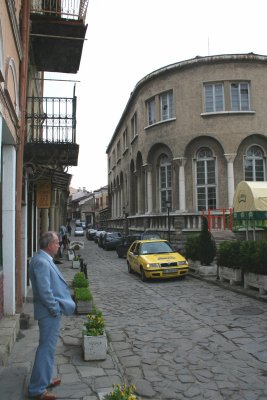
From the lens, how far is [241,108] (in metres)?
24.5

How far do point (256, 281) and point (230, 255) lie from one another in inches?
72.3

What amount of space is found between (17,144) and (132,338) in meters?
4.32

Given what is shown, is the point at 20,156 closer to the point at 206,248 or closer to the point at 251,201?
the point at 251,201

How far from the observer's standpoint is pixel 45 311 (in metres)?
4.50

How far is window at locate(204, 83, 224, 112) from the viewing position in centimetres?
2477

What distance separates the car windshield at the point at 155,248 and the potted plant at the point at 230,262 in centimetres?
249

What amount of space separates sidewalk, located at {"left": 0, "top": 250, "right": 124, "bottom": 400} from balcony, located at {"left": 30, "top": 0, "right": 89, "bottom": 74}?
713cm

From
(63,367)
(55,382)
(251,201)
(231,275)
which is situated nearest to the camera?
(55,382)

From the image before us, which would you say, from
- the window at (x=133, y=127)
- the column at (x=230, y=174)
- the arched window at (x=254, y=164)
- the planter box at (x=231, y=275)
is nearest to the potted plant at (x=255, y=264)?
the planter box at (x=231, y=275)

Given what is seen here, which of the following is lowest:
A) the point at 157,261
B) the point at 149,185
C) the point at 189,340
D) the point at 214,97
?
the point at 189,340

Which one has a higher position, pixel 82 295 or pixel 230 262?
pixel 230 262

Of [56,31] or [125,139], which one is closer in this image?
[56,31]

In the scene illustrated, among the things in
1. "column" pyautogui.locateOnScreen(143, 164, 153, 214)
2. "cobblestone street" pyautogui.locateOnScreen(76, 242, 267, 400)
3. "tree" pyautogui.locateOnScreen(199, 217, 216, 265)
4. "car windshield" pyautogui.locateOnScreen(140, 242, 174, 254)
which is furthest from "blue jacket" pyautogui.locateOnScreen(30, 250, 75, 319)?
"column" pyautogui.locateOnScreen(143, 164, 153, 214)

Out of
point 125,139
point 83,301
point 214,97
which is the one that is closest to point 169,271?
point 83,301
